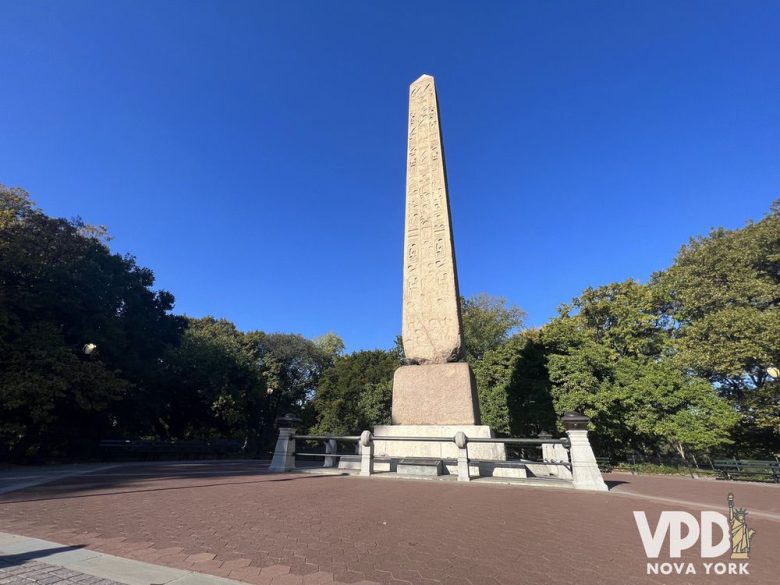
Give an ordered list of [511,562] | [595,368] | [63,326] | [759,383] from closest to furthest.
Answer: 1. [511,562]
2. [63,326]
3. [759,383]
4. [595,368]

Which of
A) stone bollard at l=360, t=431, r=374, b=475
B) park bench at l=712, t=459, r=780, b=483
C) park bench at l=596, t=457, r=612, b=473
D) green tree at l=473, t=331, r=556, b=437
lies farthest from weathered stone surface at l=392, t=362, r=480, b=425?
park bench at l=596, t=457, r=612, b=473

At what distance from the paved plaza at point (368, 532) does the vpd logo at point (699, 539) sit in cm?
13

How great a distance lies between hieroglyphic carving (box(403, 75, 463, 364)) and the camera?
1113 cm

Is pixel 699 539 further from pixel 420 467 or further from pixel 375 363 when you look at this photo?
pixel 375 363

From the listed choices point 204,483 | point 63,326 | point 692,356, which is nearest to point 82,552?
point 204,483

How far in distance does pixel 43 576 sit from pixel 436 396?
862cm

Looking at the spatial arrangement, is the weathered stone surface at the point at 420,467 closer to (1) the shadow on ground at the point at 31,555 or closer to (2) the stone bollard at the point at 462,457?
(2) the stone bollard at the point at 462,457

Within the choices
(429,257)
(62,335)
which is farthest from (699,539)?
(62,335)

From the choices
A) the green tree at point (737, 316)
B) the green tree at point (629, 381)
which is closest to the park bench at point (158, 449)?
the green tree at point (629, 381)

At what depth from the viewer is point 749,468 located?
1590cm

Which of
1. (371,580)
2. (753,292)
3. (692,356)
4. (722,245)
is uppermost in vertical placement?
(722,245)

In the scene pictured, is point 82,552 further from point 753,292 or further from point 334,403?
point 753,292

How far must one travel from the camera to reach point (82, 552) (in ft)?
12.1

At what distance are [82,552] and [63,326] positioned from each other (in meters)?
16.4
